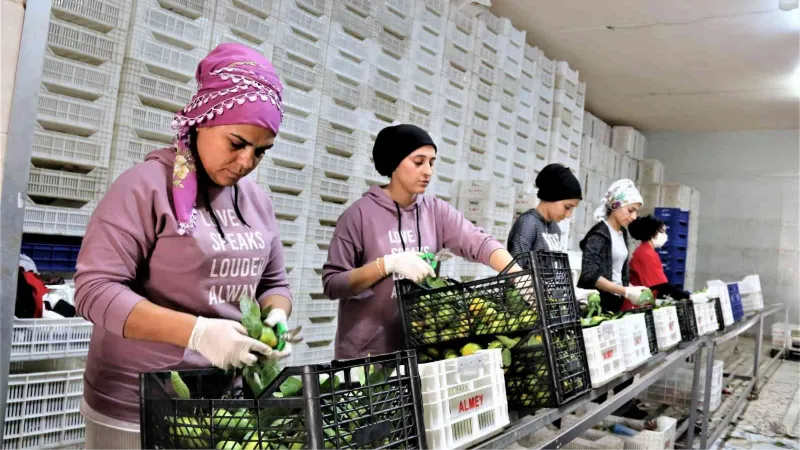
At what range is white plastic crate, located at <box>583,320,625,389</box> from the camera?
6.32 ft

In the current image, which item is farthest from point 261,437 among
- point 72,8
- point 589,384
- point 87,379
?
point 72,8

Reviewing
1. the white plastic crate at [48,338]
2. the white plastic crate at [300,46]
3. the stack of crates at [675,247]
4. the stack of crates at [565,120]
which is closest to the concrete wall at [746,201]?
the stack of crates at [675,247]

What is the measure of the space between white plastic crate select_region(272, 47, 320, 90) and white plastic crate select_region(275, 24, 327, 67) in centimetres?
3

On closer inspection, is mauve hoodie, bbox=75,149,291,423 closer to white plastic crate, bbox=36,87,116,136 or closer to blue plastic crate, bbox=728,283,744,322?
white plastic crate, bbox=36,87,116,136

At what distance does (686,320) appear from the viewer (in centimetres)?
336

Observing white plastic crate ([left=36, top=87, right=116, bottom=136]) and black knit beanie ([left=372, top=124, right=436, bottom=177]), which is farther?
white plastic crate ([left=36, top=87, right=116, bottom=136])

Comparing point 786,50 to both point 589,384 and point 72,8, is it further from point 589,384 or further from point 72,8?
point 72,8

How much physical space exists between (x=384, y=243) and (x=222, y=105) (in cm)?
88

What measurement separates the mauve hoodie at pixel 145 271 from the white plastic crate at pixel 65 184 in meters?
1.14

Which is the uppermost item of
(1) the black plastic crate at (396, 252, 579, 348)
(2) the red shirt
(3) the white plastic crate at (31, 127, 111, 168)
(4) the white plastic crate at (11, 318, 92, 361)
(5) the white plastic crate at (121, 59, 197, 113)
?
(5) the white plastic crate at (121, 59, 197, 113)

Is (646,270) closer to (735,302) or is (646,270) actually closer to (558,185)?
(735,302)

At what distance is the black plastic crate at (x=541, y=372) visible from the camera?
1603 mm

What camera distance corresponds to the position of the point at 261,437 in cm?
93

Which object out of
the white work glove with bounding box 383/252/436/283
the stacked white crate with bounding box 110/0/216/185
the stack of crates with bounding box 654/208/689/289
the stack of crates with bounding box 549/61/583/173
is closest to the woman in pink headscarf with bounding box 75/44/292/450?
the white work glove with bounding box 383/252/436/283
